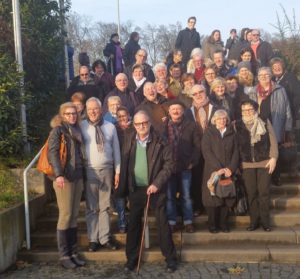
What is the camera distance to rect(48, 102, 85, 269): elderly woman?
5.81 meters

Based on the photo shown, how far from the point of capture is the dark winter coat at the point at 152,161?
5.81m

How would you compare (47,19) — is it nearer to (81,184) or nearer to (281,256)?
(81,184)

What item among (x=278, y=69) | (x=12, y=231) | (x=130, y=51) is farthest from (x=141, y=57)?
(x=12, y=231)

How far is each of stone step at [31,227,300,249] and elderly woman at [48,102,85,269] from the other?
60cm

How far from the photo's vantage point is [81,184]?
19.9ft

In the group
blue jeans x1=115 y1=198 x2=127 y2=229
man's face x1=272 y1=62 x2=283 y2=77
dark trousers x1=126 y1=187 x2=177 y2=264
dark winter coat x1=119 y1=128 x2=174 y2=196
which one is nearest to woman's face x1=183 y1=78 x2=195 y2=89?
man's face x1=272 y1=62 x2=283 y2=77

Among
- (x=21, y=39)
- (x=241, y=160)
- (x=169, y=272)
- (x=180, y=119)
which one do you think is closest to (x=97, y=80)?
(x=21, y=39)

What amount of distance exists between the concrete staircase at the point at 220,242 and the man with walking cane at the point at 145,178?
45cm

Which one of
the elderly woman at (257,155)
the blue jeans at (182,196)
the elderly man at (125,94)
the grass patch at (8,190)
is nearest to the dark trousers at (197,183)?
the blue jeans at (182,196)

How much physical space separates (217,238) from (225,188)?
0.76m

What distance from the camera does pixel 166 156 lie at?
5.86 m

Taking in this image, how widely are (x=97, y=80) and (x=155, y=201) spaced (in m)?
3.88

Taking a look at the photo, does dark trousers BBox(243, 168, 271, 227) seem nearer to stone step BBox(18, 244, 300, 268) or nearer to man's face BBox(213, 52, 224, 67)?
stone step BBox(18, 244, 300, 268)

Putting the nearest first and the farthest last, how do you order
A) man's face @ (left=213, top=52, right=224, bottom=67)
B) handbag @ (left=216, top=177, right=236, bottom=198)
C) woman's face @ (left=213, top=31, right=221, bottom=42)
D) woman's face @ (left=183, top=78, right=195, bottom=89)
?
handbag @ (left=216, top=177, right=236, bottom=198) → woman's face @ (left=183, top=78, right=195, bottom=89) → man's face @ (left=213, top=52, right=224, bottom=67) → woman's face @ (left=213, top=31, right=221, bottom=42)
